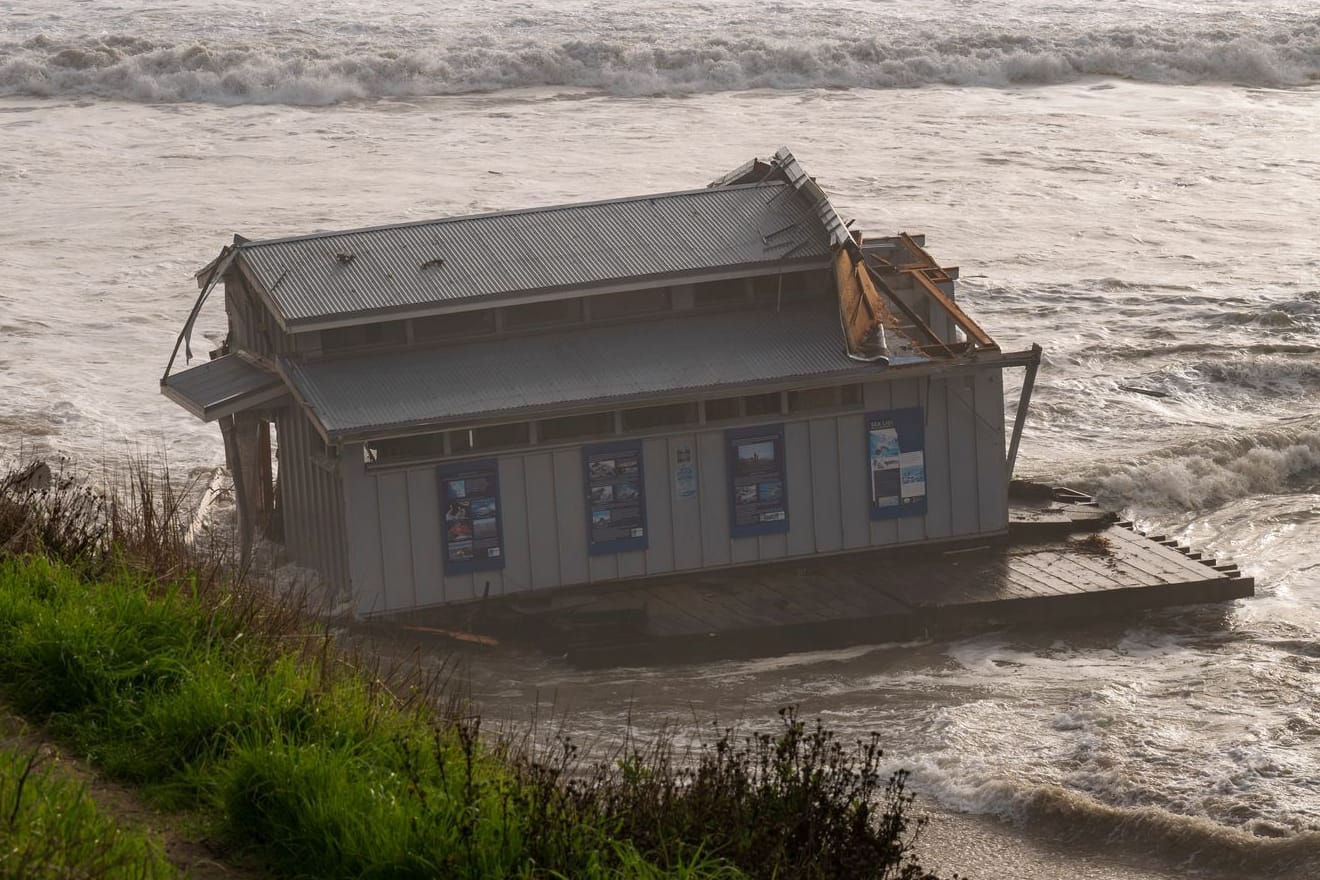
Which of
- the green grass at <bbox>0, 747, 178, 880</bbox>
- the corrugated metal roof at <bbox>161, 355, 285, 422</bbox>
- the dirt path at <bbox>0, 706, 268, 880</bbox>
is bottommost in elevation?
the dirt path at <bbox>0, 706, 268, 880</bbox>

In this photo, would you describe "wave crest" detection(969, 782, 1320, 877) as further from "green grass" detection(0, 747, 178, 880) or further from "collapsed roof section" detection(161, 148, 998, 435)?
"green grass" detection(0, 747, 178, 880)

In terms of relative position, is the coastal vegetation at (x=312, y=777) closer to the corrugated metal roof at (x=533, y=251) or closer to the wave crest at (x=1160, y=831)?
the wave crest at (x=1160, y=831)

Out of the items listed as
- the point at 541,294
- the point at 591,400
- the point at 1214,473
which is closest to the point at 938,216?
the point at 1214,473

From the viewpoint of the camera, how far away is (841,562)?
1833 cm

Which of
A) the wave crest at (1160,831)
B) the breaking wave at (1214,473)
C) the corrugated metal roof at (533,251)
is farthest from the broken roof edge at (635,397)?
the breaking wave at (1214,473)

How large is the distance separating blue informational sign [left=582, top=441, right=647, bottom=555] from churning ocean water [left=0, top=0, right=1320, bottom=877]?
1.54 metres

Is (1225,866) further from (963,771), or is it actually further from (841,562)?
(841,562)

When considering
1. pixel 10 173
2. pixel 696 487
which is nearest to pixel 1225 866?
pixel 696 487

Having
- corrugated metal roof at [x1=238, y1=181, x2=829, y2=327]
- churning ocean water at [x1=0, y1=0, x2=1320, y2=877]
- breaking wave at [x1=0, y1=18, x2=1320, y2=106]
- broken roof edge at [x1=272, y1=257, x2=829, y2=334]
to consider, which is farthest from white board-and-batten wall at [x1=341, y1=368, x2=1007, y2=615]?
breaking wave at [x1=0, y1=18, x2=1320, y2=106]

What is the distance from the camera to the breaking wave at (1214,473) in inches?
907

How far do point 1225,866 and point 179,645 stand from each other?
7.66 metres

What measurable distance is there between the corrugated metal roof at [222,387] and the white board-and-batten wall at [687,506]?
1510mm

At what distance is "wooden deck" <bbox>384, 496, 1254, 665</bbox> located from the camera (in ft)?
55.4

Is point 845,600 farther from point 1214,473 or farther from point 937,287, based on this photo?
point 1214,473
